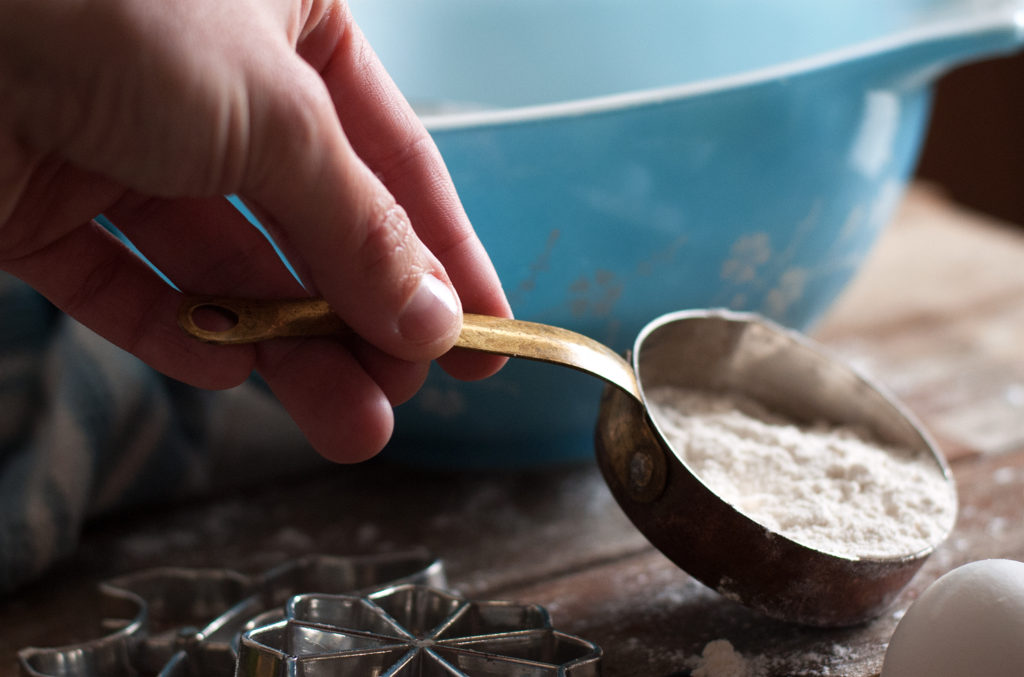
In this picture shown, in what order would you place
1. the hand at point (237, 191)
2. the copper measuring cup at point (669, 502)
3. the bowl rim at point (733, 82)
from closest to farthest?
the hand at point (237, 191) < the copper measuring cup at point (669, 502) < the bowl rim at point (733, 82)

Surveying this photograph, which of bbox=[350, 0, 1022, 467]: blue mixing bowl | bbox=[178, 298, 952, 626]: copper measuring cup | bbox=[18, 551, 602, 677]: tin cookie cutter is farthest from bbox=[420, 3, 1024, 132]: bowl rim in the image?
bbox=[18, 551, 602, 677]: tin cookie cutter

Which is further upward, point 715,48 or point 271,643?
point 715,48

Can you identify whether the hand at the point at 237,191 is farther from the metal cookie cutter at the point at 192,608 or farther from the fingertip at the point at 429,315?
the metal cookie cutter at the point at 192,608

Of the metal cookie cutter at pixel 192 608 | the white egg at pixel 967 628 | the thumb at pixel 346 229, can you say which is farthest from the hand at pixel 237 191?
the white egg at pixel 967 628

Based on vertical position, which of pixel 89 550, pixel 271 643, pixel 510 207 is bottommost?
pixel 89 550

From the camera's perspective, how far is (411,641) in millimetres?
411

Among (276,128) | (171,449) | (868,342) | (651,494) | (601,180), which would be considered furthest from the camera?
(868,342)

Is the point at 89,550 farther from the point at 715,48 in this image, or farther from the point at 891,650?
the point at 715,48

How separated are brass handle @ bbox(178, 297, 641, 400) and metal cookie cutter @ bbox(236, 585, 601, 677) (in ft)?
0.42

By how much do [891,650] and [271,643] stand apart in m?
0.27

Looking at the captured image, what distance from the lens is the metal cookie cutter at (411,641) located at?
0.40 meters

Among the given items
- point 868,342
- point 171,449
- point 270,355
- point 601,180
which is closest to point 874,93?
point 601,180

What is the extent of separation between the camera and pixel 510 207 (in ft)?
1.78

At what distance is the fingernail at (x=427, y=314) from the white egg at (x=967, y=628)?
24 cm
